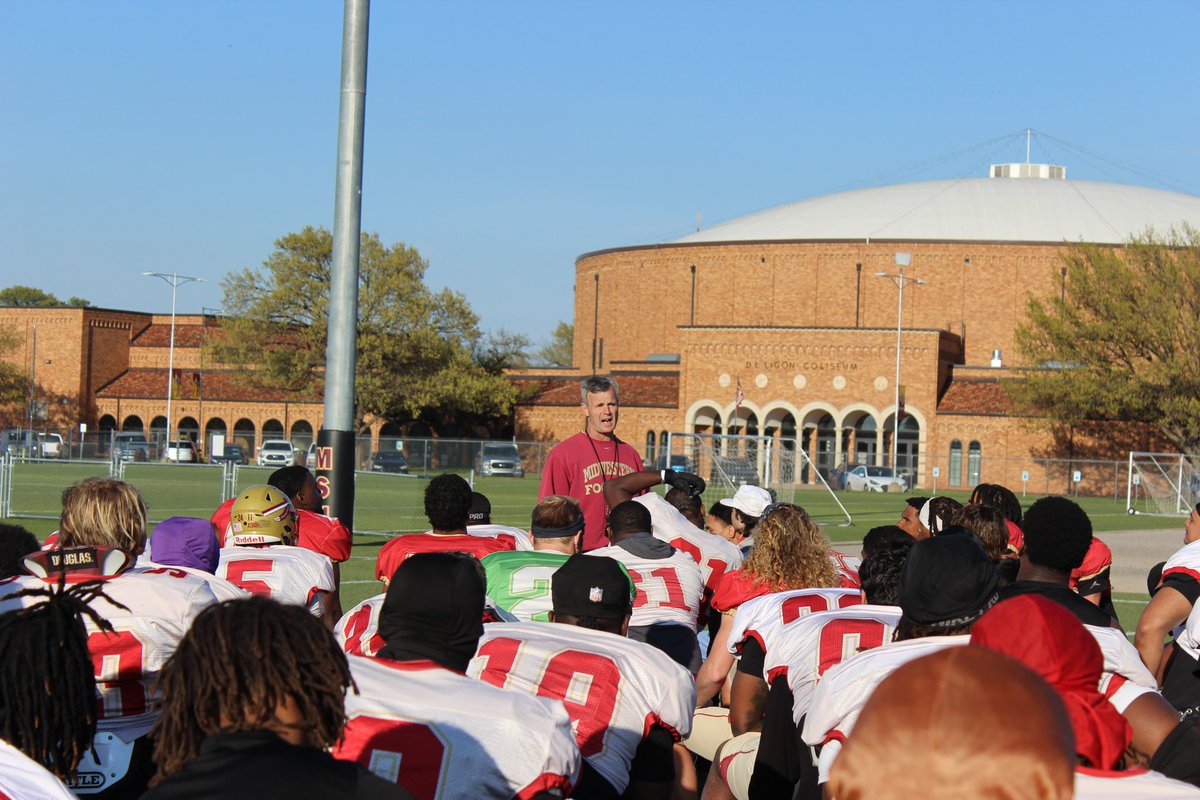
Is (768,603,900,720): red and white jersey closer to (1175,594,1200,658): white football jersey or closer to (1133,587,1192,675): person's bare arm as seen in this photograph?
(1175,594,1200,658): white football jersey

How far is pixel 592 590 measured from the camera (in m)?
5.02

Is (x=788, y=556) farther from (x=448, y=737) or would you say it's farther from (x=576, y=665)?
(x=448, y=737)

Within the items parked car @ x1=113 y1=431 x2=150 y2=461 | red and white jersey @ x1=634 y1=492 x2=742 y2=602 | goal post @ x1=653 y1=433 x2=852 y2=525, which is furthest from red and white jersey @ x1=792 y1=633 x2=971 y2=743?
parked car @ x1=113 y1=431 x2=150 y2=461

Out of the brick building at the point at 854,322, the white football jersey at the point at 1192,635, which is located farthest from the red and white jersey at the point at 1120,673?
the brick building at the point at 854,322

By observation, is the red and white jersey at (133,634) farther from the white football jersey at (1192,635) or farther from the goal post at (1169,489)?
the goal post at (1169,489)

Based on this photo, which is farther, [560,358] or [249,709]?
[560,358]

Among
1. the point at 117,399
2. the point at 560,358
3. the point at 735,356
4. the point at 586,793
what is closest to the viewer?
the point at 586,793

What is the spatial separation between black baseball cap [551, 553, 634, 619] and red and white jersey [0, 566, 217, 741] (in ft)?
4.16

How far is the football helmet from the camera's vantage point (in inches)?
270

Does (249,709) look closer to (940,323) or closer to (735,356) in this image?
(735,356)

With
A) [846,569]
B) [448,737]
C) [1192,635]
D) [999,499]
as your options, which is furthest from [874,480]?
[448,737]

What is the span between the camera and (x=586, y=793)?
461 centimetres

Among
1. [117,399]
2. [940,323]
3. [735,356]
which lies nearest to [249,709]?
[735,356]

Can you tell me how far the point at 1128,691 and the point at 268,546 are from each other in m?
4.25
